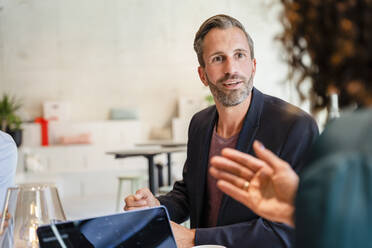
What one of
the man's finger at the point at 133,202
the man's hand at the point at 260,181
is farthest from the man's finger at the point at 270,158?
the man's finger at the point at 133,202

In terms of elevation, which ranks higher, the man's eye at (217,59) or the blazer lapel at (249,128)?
the man's eye at (217,59)

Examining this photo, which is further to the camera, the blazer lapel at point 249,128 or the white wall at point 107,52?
the white wall at point 107,52

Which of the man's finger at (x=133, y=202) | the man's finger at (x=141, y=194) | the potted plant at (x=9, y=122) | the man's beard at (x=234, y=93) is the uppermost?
the man's beard at (x=234, y=93)

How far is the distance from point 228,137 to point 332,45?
118 cm

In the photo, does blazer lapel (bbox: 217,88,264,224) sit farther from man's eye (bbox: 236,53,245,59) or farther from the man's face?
man's eye (bbox: 236,53,245,59)

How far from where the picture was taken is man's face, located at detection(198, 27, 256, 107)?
163cm

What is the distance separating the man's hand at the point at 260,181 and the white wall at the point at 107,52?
22.2 ft

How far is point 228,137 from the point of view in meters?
1.65

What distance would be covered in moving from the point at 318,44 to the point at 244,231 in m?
0.92

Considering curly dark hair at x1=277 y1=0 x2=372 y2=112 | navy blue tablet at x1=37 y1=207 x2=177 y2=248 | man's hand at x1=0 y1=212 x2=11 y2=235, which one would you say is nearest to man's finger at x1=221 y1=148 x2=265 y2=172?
curly dark hair at x1=277 y1=0 x2=372 y2=112

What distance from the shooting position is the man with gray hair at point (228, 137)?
1325 mm

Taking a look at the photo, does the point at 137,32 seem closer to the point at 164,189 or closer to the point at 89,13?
the point at 89,13

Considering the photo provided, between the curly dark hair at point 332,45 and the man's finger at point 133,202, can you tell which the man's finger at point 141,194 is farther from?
the curly dark hair at point 332,45

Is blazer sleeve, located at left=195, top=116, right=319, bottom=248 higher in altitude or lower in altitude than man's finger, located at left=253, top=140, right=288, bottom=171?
lower
